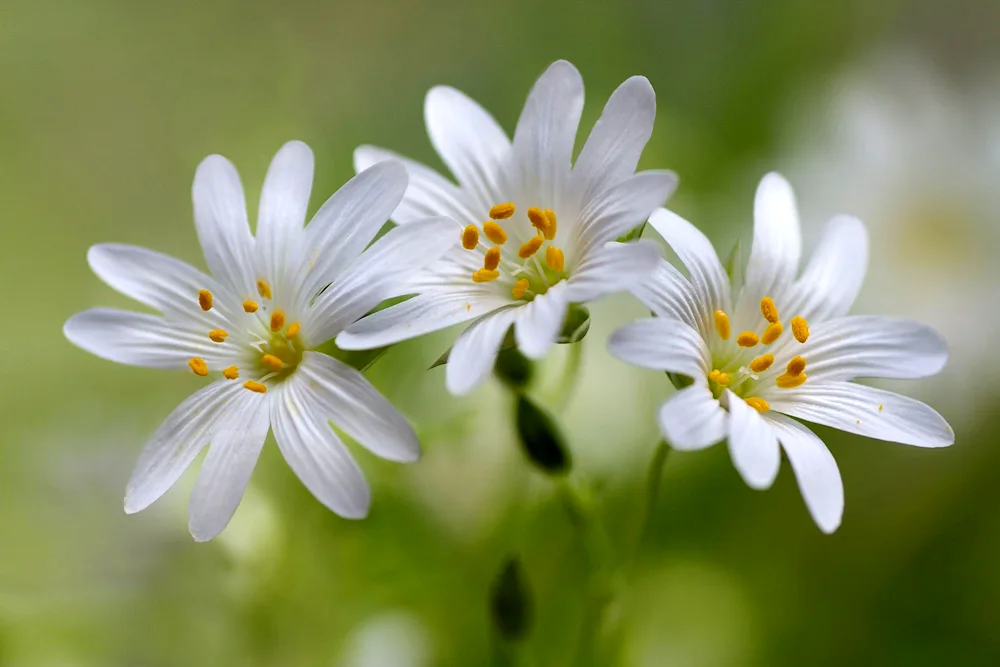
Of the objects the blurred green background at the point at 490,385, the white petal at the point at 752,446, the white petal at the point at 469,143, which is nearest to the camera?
the white petal at the point at 752,446

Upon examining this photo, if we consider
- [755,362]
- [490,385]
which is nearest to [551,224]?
[755,362]

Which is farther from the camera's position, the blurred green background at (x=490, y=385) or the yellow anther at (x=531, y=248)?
the blurred green background at (x=490, y=385)

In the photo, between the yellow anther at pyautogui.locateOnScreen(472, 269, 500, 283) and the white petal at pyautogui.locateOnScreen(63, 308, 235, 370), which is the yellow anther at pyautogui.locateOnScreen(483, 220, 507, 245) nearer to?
the yellow anther at pyautogui.locateOnScreen(472, 269, 500, 283)

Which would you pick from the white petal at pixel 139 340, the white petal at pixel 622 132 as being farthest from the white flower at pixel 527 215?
the white petal at pixel 139 340

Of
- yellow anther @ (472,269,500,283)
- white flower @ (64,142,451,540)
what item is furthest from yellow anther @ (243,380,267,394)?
yellow anther @ (472,269,500,283)

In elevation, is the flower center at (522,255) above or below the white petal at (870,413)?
above

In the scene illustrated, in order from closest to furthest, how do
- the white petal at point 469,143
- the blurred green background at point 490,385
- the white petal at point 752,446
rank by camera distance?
1. the white petal at point 752,446
2. the white petal at point 469,143
3. the blurred green background at point 490,385

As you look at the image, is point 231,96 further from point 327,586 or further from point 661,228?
point 661,228

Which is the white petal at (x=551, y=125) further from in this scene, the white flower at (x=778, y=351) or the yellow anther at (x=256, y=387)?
the yellow anther at (x=256, y=387)
